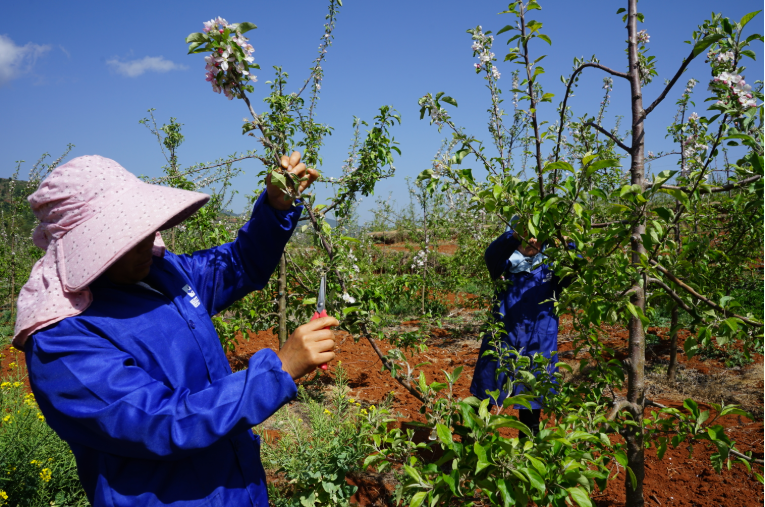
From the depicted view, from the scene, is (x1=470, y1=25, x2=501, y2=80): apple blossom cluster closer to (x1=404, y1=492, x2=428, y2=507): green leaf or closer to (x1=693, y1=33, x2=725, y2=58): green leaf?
(x1=693, y1=33, x2=725, y2=58): green leaf

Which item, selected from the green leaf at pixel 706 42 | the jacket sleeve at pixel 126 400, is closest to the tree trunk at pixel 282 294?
the jacket sleeve at pixel 126 400

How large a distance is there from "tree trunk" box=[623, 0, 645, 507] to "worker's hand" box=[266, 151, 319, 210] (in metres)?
1.12

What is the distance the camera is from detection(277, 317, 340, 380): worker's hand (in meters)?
1.15

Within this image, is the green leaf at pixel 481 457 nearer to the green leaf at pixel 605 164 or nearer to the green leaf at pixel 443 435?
the green leaf at pixel 443 435

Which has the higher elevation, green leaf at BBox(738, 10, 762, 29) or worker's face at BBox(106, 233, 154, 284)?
green leaf at BBox(738, 10, 762, 29)

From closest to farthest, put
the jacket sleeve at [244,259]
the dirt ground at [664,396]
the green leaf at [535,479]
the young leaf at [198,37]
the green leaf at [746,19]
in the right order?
1. the green leaf at [535,479]
2. the green leaf at [746,19]
3. the young leaf at [198,37]
4. the jacket sleeve at [244,259]
5. the dirt ground at [664,396]

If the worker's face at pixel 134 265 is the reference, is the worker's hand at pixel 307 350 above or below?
below

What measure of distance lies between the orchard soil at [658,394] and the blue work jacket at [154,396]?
1.68 ft

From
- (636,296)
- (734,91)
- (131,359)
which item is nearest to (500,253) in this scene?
(636,296)

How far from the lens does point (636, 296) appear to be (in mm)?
1580

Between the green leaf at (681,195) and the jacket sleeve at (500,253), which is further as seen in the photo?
the jacket sleeve at (500,253)

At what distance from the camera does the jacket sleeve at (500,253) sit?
9.17 ft

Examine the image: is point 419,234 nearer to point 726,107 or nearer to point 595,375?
point 595,375

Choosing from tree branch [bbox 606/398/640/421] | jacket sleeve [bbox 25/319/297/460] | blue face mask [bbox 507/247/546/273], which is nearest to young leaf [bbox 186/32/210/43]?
jacket sleeve [bbox 25/319/297/460]
